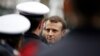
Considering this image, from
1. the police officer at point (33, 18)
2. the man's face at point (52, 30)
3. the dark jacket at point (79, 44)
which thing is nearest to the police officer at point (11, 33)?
the police officer at point (33, 18)

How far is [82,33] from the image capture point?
74cm

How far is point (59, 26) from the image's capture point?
3176 mm

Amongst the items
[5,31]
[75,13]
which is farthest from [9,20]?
[75,13]

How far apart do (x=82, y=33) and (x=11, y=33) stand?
2.21 ft

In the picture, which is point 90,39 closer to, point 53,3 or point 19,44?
point 19,44

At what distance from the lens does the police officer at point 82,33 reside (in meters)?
0.73

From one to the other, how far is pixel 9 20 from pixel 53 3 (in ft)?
8.22

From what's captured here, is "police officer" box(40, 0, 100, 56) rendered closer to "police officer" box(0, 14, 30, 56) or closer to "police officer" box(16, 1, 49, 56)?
"police officer" box(0, 14, 30, 56)

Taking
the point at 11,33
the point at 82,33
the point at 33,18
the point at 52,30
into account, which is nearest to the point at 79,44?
the point at 82,33

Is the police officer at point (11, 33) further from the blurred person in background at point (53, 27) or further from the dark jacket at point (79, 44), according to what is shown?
the blurred person in background at point (53, 27)

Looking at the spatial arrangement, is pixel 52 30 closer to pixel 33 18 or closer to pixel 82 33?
pixel 33 18

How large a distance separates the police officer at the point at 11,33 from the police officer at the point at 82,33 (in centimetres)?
49

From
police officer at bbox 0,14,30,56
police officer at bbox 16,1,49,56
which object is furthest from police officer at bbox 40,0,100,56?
police officer at bbox 16,1,49,56

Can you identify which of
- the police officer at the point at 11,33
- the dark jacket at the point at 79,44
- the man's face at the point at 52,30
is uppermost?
the dark jacket at the point at 79,44
